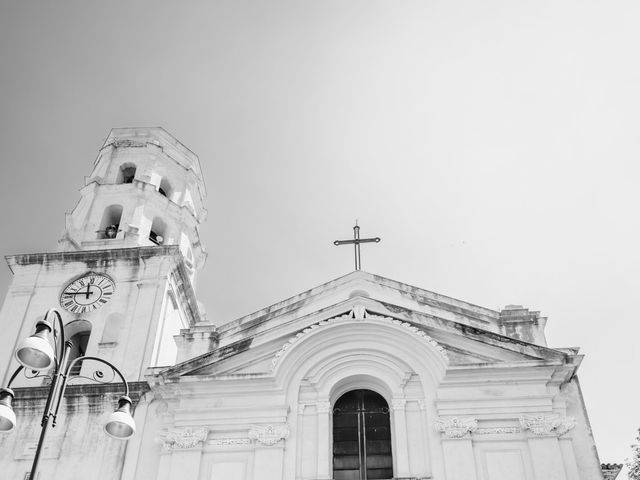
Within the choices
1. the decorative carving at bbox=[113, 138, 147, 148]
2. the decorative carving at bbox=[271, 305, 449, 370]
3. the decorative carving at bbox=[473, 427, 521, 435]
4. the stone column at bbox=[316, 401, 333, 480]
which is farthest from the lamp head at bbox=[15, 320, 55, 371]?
the decorative carving at bbox=[113, 138, 147, 148]

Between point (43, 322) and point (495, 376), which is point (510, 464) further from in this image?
point (43, 322)

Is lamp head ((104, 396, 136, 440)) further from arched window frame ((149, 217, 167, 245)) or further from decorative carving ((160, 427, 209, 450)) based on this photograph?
arched window frame ((149, 217, 167, 245))

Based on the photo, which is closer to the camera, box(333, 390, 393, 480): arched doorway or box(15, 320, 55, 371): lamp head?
box(15, 320, 55, 371): lamp head

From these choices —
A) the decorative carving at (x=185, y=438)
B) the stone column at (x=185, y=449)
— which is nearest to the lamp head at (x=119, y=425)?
the stone column at (x=185, y=449)

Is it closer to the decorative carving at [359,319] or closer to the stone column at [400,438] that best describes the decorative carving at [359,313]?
the decorative carving at [359,319]

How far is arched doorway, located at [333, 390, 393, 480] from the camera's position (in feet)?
50.1

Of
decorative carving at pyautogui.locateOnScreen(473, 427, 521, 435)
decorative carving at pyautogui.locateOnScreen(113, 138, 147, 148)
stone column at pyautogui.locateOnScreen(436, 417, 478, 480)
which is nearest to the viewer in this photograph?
stone column at pyautogui.locateOnScreen(436, 417, 478, 480)

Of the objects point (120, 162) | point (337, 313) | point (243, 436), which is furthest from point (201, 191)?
point (243, 436)

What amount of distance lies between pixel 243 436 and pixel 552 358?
6.60 meters

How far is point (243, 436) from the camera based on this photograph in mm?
15609

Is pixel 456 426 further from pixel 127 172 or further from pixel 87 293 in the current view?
pixel 127 172

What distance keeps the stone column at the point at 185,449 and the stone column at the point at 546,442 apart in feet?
21.3

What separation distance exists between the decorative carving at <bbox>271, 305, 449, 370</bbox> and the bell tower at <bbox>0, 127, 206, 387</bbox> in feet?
11.7

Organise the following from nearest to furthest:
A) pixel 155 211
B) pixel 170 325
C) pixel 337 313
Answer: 1. pixel 337 313
2. pixel 170 325
3. pixel 155 211
